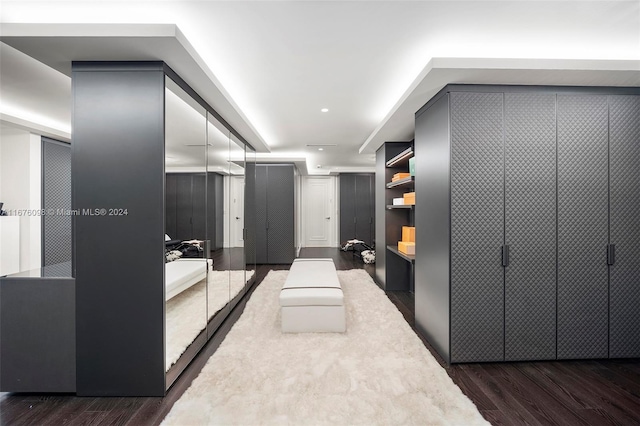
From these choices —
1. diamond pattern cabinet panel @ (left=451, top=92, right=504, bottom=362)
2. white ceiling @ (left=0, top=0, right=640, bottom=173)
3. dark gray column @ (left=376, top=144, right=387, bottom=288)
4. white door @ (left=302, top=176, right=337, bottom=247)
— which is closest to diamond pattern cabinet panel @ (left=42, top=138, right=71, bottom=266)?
white ceiling @ (left=0, top=0, right=640, bottom=173)

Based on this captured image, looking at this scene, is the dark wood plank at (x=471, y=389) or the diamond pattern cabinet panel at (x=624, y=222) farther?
the diamond pattern cabinet panel at (x=624, y=222)

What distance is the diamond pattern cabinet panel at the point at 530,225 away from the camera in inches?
92.9

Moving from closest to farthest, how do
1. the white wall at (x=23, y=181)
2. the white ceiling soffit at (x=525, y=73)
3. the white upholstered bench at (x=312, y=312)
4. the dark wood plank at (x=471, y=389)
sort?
the dark wood plank at (x=471, y=389) < the white ceiling soffit at (x=525, y=73) < the white upholstered bench at (x=312, y=312) < the white wall at (x=23, y=181)

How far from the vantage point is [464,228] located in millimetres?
2348

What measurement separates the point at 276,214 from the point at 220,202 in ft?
10.9

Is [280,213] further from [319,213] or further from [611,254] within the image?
[611,254]

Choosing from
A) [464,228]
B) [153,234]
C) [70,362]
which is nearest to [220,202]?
[153,234]

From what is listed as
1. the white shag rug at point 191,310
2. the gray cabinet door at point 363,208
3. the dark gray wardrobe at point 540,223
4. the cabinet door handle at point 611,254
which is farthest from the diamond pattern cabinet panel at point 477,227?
the gray cabinet door at point 363,208

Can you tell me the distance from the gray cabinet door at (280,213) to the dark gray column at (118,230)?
463cm

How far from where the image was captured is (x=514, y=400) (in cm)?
192

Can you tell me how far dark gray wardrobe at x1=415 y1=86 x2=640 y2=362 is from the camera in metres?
2.35

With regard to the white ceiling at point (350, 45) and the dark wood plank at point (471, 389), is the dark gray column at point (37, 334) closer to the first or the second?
the white ceiling at point (350, 45)

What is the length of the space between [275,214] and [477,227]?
4.96 metres

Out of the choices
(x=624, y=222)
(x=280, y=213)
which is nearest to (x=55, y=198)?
(x=280, y=213)
